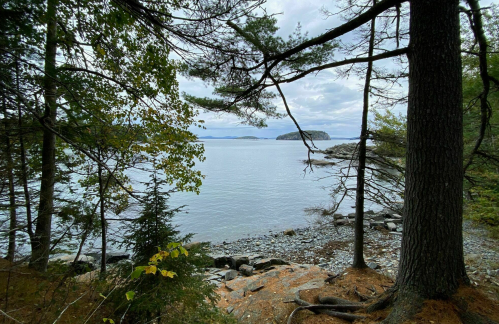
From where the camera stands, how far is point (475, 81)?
749 cm

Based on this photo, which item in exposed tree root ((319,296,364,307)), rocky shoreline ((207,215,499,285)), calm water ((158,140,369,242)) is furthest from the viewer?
calm water ((158,140,369,242))

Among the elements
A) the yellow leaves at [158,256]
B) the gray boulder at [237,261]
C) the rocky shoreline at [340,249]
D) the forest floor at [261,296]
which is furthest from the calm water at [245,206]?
the yellow leaves at [158,256]

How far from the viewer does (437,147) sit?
2178 mm

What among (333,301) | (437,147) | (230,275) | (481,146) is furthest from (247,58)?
(481,146)

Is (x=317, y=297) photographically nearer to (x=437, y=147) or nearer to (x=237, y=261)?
(x=437, y=147)

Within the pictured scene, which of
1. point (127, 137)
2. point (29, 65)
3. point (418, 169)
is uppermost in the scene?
point (29, 65)

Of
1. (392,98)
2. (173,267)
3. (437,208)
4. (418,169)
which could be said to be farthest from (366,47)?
(173,267)

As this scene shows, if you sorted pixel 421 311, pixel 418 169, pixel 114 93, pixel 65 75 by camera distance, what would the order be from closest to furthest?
pixel 421 311 → pixel 418 169 → pixel 65 75 → pixel 114 93

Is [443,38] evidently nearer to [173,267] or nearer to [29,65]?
[173,267]

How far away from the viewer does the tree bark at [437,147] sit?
2.15 metres

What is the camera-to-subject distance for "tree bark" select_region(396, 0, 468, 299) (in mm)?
2150

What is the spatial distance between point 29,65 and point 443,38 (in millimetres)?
3980

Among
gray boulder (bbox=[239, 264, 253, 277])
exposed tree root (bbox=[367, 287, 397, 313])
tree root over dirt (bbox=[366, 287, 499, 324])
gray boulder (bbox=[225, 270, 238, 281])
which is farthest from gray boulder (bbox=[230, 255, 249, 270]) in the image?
tree root over dirt (bbox=[366, 287, 499, 324])

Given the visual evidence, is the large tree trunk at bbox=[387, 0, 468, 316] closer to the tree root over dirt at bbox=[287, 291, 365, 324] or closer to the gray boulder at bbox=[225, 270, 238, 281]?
the tree root over dirt at bbox=[287, 291, 365, 324]
